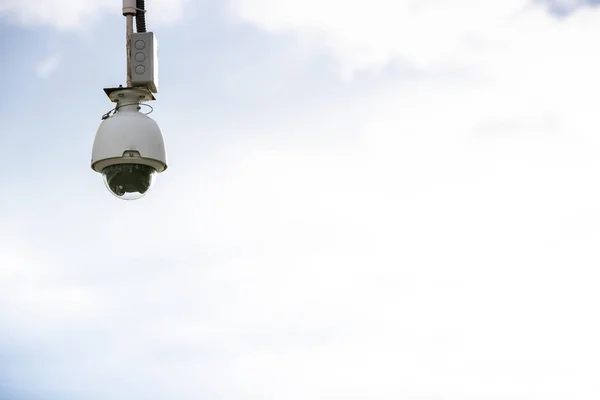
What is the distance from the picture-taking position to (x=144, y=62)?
27.4ft

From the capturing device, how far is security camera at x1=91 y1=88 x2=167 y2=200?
8.20 m

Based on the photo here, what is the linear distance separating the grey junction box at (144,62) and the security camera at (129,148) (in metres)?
0.08

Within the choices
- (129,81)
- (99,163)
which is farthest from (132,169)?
(129,81)

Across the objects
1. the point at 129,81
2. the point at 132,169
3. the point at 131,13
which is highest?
the point at 131,13

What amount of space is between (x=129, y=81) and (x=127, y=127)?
1.56 feet

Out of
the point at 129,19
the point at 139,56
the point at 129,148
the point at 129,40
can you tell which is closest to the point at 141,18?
the point at 129,19

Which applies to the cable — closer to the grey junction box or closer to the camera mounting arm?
the camera mounting arm

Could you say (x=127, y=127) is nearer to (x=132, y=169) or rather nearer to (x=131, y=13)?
(x=132, y=169)

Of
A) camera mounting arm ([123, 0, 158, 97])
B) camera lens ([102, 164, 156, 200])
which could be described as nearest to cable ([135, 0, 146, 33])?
camera mounting arm ([123, 0, 158, 97])

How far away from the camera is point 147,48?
8.38 m

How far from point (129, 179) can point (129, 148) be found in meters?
0.33

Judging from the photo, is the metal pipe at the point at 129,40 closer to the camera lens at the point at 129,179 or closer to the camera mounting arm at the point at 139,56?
the camera mounting arm at the point at 139,56

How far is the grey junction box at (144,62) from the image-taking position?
8344 mm

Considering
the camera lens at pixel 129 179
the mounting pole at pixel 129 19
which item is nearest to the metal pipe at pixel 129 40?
the mounting pole at pixel 129 19
